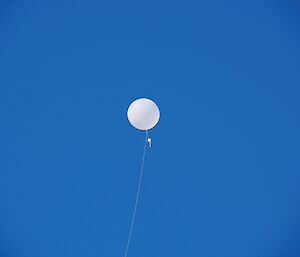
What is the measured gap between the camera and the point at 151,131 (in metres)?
4.60

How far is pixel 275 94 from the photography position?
454 centimetres

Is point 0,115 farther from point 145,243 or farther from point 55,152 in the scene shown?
point 145,243

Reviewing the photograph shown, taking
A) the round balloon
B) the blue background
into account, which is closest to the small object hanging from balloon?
the round balloon

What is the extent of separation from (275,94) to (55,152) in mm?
1879

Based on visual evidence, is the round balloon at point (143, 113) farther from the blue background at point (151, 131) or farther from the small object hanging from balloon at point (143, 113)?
the blue background at point (151, 131)

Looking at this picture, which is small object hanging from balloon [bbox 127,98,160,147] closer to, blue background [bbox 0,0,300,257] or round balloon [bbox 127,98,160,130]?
round balloon [bbox 127,98,160,130]

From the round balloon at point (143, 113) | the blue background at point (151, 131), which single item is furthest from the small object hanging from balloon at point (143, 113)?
the blue background at point (151, 131)

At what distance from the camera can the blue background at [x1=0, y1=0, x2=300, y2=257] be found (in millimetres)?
4523

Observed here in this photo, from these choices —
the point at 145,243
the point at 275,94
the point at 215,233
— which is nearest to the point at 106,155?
the point at 145,243

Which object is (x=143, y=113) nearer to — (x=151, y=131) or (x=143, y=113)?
(x=143, y=113)

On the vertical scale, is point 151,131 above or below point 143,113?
above

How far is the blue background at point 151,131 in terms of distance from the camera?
178 inches

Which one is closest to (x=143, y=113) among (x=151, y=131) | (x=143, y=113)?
(x=143, y=113)

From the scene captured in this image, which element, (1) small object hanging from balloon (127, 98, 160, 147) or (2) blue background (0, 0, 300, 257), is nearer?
(1) small object hanging from balloon (127, 98, 160, 147)
